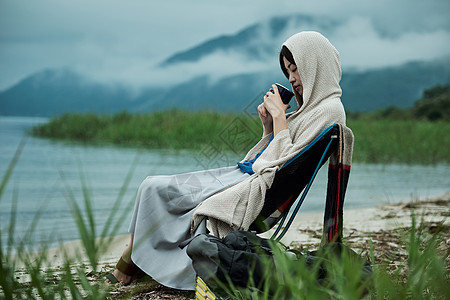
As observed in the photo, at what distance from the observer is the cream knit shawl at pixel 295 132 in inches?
91.1

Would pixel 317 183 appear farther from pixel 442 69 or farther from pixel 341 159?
pixel 442 69

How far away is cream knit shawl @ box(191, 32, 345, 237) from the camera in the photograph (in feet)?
7.59

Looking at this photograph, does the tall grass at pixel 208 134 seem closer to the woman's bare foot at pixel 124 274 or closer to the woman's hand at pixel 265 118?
the woman's hand at pixel 265 118

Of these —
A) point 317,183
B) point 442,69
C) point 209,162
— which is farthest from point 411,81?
point 209,162

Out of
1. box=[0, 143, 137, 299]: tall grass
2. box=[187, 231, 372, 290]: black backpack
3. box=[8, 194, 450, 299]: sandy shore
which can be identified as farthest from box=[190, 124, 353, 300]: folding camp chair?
box=[0, 143, 137, 299]: tall grass

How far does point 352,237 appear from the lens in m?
3.65

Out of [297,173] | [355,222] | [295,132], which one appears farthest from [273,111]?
[355,222]

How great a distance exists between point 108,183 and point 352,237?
19.4ft

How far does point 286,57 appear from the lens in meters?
2.63

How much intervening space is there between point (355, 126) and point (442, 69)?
128806 mm

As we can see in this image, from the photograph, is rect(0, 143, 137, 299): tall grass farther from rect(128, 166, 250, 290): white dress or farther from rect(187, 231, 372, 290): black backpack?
rect(128, 166, 250, 290): white dress

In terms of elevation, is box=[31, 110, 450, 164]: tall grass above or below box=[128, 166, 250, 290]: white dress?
below

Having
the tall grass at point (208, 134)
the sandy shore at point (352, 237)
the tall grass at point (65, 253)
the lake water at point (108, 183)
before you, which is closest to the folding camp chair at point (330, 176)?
the sandy shore at point (352, 237)

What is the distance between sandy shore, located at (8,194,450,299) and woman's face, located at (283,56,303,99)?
0.74 metres
